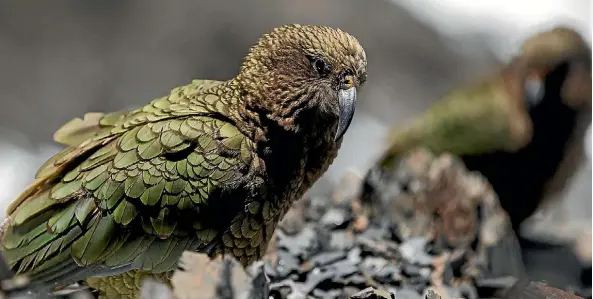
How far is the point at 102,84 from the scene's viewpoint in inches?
187

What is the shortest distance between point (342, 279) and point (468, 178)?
0.68 m

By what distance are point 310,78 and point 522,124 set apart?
6.51ft

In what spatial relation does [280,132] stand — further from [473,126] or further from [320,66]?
[473,126]

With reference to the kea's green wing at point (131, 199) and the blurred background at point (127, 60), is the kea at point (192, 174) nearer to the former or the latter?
the kea's green wing at point (131, 199)

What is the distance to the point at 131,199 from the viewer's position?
135cm

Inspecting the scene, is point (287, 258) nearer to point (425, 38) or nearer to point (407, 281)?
point (407, 281)

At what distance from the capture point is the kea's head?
1.40 metres

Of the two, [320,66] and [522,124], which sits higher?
[522,124]

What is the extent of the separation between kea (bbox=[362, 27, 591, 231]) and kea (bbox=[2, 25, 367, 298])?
1.67 m

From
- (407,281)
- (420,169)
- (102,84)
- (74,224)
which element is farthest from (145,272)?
(102,84)

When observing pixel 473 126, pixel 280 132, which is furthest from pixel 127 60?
pixel 280 132

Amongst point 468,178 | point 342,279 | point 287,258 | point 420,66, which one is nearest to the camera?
point 342,279

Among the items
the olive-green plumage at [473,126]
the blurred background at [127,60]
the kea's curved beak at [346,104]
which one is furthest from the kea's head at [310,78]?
the blurred background at [127,60]

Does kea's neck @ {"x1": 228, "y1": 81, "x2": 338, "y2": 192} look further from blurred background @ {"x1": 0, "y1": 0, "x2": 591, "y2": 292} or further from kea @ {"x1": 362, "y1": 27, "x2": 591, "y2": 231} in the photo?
blurred background @ {"x1": 0, "y1": 0, "x2": 591, "y2": 292}
